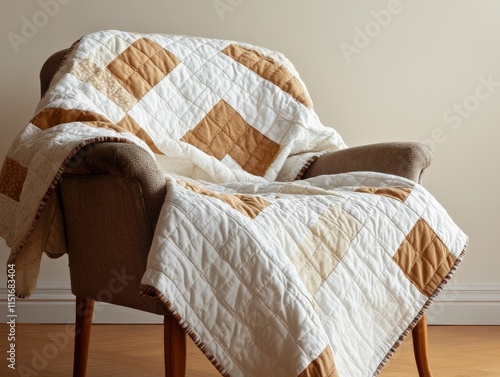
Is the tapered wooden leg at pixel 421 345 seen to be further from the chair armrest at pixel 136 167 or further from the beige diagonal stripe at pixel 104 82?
the beige diagonal stripe at pixel 104 82

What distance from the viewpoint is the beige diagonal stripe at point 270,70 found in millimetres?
2158

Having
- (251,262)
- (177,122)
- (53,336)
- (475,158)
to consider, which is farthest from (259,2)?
(251,262)

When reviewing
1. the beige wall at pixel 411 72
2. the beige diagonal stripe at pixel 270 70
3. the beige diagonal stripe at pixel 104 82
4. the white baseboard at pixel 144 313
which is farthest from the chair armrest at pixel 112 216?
the beige wall at pixel 411 72

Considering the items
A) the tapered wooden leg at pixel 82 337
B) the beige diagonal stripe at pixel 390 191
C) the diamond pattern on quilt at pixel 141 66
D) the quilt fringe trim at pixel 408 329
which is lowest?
the tapered wooden leg at pixel 82 337

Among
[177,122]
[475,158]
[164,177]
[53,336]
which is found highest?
[164,177]

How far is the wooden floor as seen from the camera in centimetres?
195

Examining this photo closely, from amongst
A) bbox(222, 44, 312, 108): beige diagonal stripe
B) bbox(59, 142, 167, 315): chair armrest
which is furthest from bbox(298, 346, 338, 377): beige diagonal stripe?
bbox(222, 44, 312, 108): beige diagonal stripe

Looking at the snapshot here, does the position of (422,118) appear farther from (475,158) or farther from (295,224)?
(295,224)

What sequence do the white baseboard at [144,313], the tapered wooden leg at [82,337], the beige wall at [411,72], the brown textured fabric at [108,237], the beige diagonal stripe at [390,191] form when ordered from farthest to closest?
the beige wall at [411,72] → the white baseboard at [144,313] → the tapered wooden leg at [82,337] → the beige diagonal stripe at [390,191] → the brown textured fabric at [108,237]

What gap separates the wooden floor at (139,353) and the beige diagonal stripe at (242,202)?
70 centimetres

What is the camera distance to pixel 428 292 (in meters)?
1.52

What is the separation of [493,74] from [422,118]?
0.31 metres

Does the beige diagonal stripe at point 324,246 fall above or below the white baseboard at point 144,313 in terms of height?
above

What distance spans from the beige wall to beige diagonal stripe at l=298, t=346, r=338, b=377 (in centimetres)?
149
